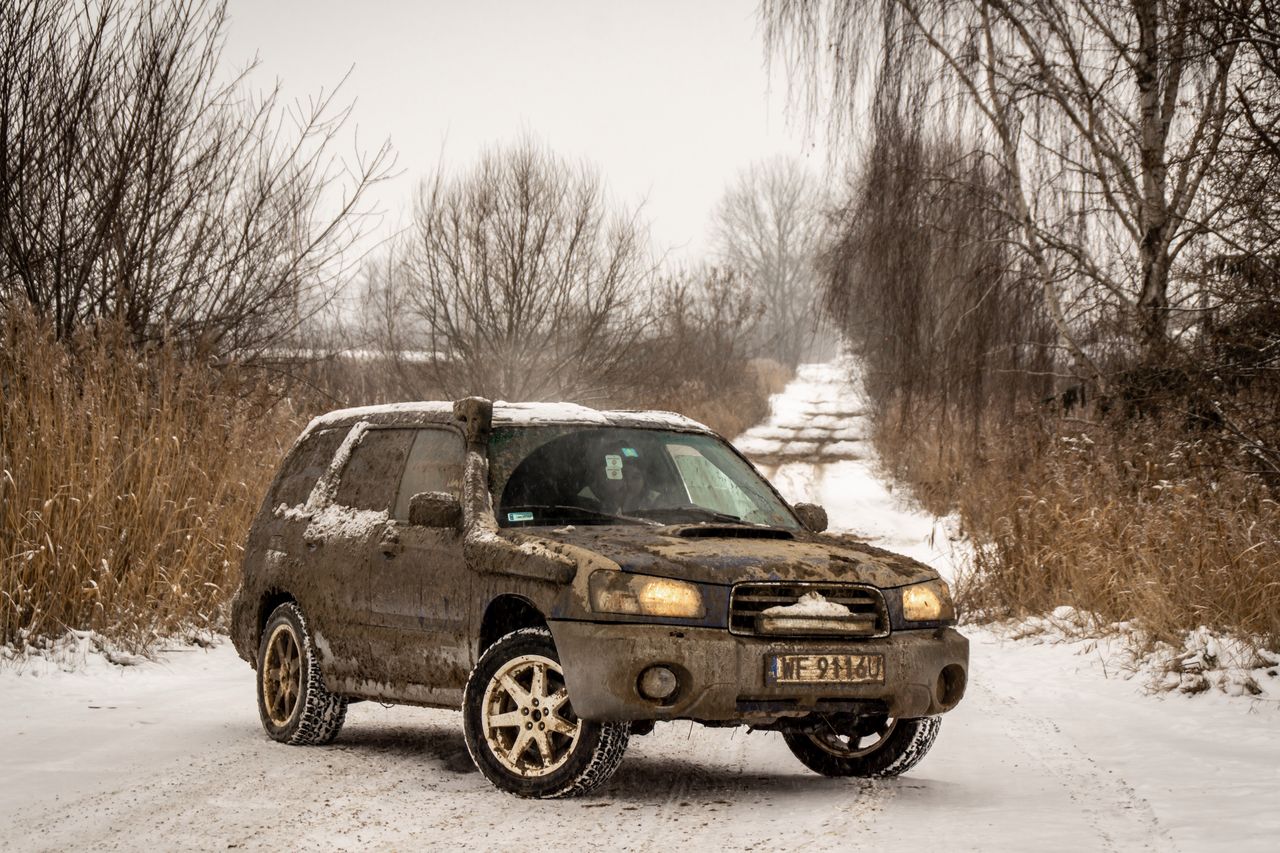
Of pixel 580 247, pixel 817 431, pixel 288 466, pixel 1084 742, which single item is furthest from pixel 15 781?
pixel 817 431

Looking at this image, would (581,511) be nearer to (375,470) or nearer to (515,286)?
(375,470)

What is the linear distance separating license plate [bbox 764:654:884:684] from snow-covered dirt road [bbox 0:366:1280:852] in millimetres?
540

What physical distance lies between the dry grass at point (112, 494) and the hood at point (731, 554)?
494cm

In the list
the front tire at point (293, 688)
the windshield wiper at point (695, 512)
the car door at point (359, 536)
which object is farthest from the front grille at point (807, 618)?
the front tire at point (293, 688)

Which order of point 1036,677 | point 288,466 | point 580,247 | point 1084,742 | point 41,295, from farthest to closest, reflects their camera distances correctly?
point 580,247 → point 41,295 → point 1036,677 → point 288,466 → point 1084,742

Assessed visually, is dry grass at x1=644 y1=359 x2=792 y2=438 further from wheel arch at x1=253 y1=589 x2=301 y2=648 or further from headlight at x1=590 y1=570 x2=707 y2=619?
headlight at x1=590 y1=570 x2=707 y2=619

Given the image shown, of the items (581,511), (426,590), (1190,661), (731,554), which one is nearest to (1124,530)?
(1190,661)

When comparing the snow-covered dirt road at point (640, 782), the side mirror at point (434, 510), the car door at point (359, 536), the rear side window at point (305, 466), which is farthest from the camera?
the rear side window at point (305, 466)

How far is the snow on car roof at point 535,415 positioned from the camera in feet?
25.2

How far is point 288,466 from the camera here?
359 inches

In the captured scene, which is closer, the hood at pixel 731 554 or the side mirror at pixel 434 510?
the hood at pixel 731 554

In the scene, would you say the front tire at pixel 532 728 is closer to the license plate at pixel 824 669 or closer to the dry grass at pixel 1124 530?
the license plate at pixel 824 669

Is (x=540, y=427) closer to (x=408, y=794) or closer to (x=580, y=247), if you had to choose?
(x=408, y=794)

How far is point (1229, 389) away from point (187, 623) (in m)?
7.92
